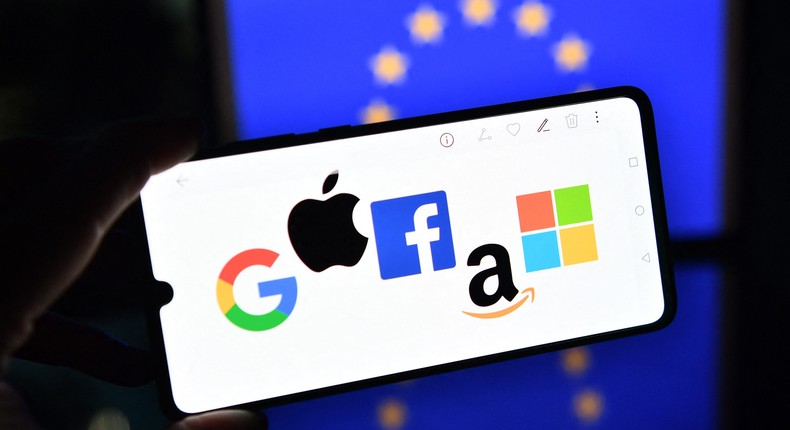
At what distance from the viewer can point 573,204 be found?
1.44 ft

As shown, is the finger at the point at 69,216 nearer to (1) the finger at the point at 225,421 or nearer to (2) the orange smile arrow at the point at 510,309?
(1) the finger at the point at 225,421

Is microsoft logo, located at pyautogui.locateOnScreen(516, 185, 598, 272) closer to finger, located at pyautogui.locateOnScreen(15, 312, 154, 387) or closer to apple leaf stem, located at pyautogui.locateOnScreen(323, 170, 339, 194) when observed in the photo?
apple leaf stem, located at pyautogui.locateOnScreen(323, 170, 339, 194)

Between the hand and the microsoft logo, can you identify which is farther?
the microsoft logo

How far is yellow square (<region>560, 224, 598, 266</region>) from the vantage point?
44 centimetres

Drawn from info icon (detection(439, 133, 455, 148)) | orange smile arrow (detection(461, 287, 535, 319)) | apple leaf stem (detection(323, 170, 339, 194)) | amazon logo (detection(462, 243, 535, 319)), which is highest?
info icon (detection(439, 133, 455, 148))

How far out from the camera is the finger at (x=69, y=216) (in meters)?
0.33

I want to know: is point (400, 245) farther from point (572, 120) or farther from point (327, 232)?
point (572, 120)

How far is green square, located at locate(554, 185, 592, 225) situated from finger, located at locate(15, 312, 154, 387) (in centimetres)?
31

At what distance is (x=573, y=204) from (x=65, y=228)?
34cm

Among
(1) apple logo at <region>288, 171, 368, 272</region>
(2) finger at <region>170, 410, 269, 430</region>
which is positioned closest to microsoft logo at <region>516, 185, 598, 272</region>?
(1) apple logo at <region>288, 171, 368, 272</region>

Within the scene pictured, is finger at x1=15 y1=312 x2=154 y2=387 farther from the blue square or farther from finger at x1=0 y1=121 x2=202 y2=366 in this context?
the blue square

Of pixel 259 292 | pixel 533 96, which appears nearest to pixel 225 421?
pixel 259 292

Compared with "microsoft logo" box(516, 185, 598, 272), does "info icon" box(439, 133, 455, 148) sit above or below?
above

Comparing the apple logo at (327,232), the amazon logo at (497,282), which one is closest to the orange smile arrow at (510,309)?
the amazon logo at (497,282)
